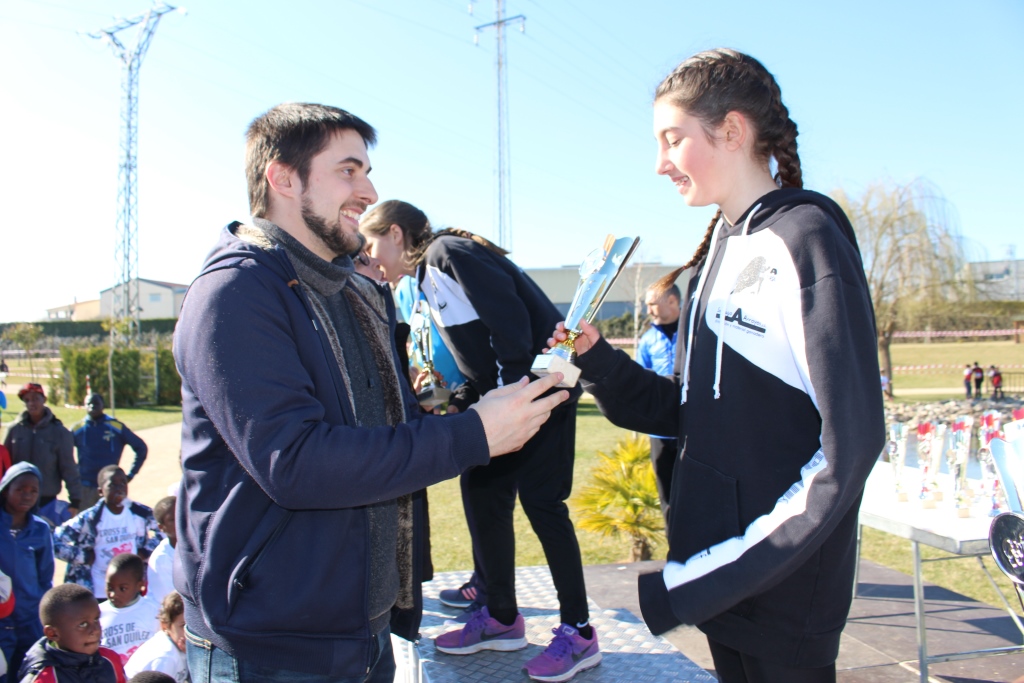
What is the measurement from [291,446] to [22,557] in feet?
13.8

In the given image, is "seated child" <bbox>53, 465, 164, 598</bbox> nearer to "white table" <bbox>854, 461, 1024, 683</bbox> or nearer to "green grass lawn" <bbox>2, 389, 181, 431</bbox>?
"white table" <bbox>854, 461, 1024, 683</bbox>

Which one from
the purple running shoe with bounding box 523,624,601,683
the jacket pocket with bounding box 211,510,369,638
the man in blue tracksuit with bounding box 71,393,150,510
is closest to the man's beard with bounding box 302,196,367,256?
the jacket pocket with bounding box 211,510,369,638

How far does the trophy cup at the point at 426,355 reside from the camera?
3535 millimetres

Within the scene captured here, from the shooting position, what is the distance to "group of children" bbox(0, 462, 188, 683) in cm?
341

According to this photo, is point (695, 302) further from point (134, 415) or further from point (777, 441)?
point (134, 415)

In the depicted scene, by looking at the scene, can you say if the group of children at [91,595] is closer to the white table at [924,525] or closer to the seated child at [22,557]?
the seated child at [22,557]

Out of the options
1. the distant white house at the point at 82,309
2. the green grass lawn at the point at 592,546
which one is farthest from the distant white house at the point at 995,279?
the distant white house at the point at 82,309

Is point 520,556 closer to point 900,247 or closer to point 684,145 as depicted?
point 684,145

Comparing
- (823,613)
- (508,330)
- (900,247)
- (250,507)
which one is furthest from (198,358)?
(900,247)

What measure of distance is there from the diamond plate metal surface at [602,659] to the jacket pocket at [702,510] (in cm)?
162

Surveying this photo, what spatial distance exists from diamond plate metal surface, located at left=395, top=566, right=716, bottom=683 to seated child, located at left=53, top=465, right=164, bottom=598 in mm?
2723

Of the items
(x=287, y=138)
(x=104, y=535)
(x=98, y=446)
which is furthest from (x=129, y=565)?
(x=98, y=446)

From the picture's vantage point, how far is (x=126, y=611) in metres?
4.31

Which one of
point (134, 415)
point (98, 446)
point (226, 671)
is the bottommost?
point (134, 415)
